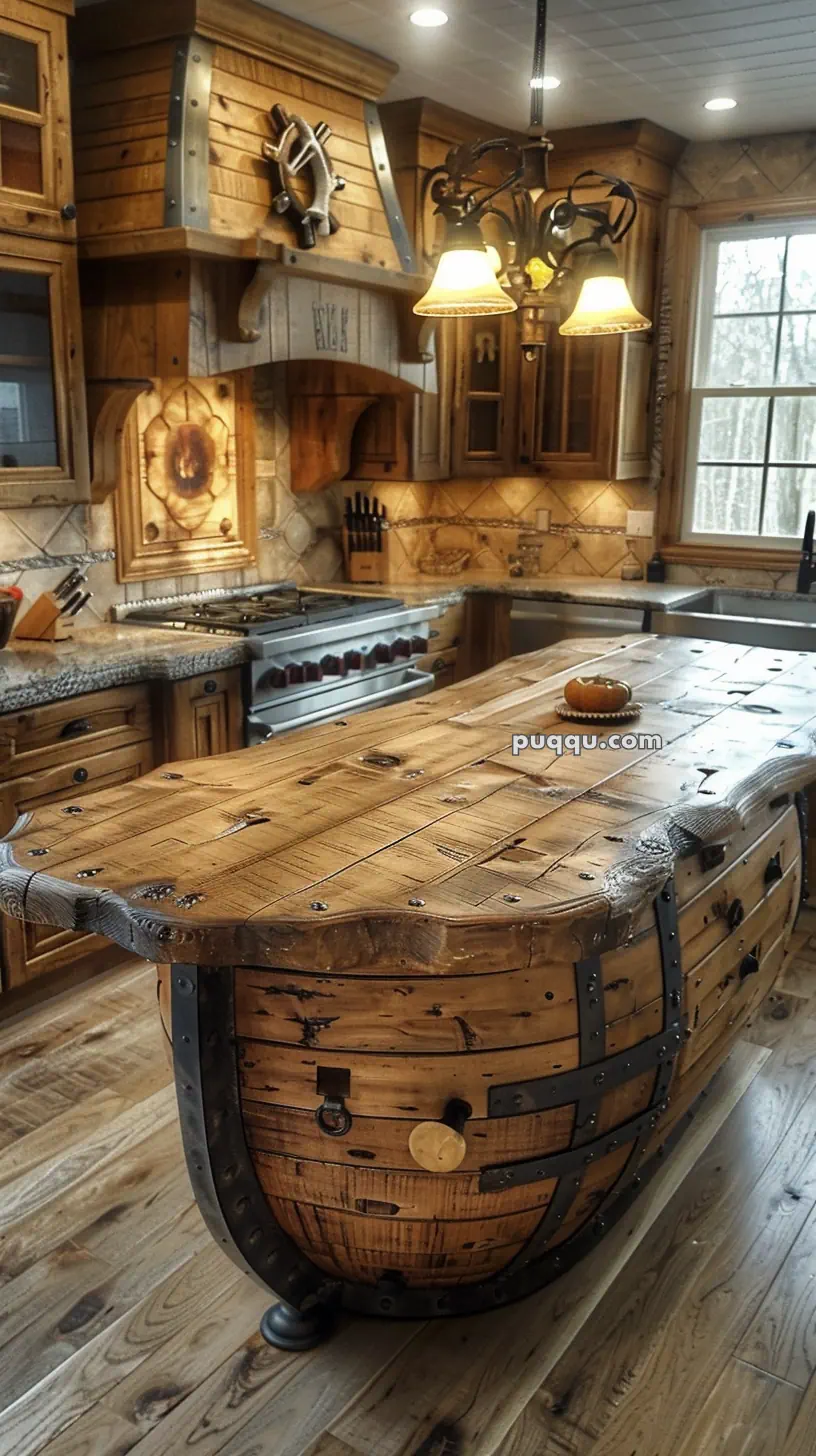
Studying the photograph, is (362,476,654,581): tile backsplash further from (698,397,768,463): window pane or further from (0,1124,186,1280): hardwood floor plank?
(0,1124,186,1280): hardwood floor plank

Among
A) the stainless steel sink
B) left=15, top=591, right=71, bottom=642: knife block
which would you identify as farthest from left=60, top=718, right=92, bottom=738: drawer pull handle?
the stainless steel sink

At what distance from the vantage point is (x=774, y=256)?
16.0 ft

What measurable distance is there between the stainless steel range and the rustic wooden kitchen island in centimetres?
155

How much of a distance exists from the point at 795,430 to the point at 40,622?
130 inches

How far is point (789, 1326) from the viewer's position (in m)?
2.06

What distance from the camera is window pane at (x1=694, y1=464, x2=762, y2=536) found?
512 cm

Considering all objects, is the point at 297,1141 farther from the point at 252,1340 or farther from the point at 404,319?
the point at 404,319

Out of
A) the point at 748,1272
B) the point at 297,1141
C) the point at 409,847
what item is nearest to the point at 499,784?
the point at 409,847

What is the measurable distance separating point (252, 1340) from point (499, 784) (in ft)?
3.52

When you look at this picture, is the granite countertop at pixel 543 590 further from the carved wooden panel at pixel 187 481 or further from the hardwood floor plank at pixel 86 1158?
the hardwood floor plank at pixel 86 1158

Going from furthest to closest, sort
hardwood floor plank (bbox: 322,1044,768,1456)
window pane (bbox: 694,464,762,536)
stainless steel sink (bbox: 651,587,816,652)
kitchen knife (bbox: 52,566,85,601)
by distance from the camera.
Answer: window pane (bbox: 694,464,762,536), stainless steel sink (bbox: 651,587,816,652), kitchen knife (bbox: 52,566,85,601), hardwood floor plank (bbox: 322,1044,768,1456)

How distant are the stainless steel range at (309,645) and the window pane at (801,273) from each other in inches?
83.6

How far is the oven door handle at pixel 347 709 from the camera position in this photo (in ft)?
12.3

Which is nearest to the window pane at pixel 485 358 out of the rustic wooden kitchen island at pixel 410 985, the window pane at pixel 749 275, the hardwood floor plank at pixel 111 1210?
the window pane at pixel 749 275
